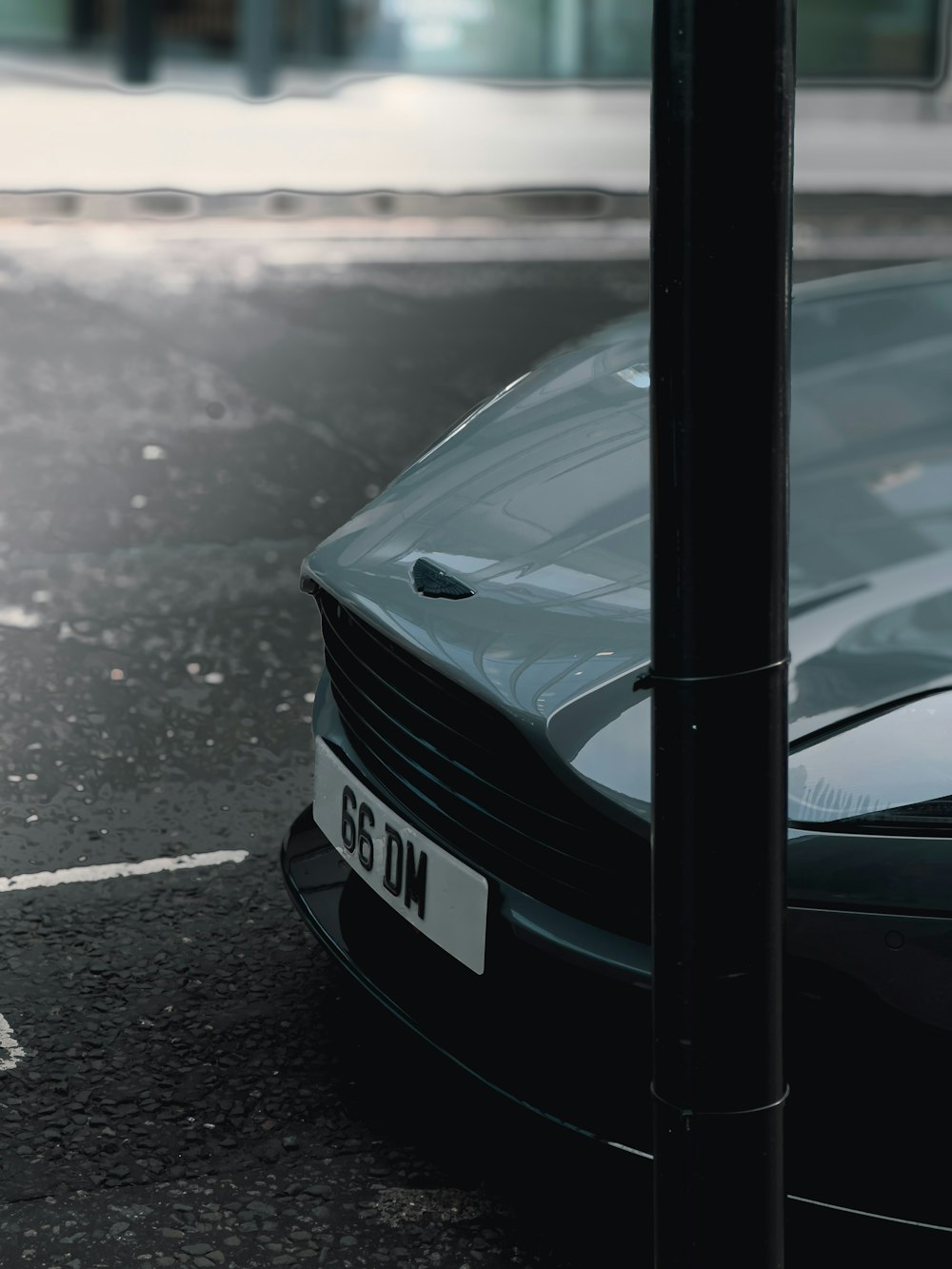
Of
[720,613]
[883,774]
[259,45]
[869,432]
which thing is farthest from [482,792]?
[259,45]

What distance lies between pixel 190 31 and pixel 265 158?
21.2 ft

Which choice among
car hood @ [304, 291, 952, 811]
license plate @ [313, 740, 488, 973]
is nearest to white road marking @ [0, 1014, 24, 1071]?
license plate @ [313, 740, 488, 973]

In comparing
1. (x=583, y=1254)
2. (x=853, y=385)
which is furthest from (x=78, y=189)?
(x=583, y=1254)

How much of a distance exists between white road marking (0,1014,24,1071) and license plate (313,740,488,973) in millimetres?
689

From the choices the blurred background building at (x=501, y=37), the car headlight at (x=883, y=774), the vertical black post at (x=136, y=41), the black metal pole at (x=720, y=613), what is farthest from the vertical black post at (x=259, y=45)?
the black metal pole at (x=720, y=613)

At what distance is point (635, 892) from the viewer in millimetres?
2324

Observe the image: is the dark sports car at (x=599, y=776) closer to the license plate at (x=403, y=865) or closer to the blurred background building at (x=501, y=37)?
the license plate at (x=403, y=865)

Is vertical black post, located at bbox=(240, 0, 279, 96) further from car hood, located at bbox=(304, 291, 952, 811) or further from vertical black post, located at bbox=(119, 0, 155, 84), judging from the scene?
car hood, located at bbox=(304, 291, 952, 811)

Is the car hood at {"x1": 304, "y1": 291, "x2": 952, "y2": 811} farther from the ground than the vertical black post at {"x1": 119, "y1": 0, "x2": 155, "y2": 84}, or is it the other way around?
the vertical black post at {"x1": 119, "y1": 0, "x2": 155, "y2": 84}

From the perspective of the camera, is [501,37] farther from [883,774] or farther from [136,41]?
[883,774]

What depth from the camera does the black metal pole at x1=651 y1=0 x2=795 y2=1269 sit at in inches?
64.4

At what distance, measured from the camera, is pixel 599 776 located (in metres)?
2.34

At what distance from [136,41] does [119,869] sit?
17891 mm

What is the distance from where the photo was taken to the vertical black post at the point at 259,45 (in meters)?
17.8
